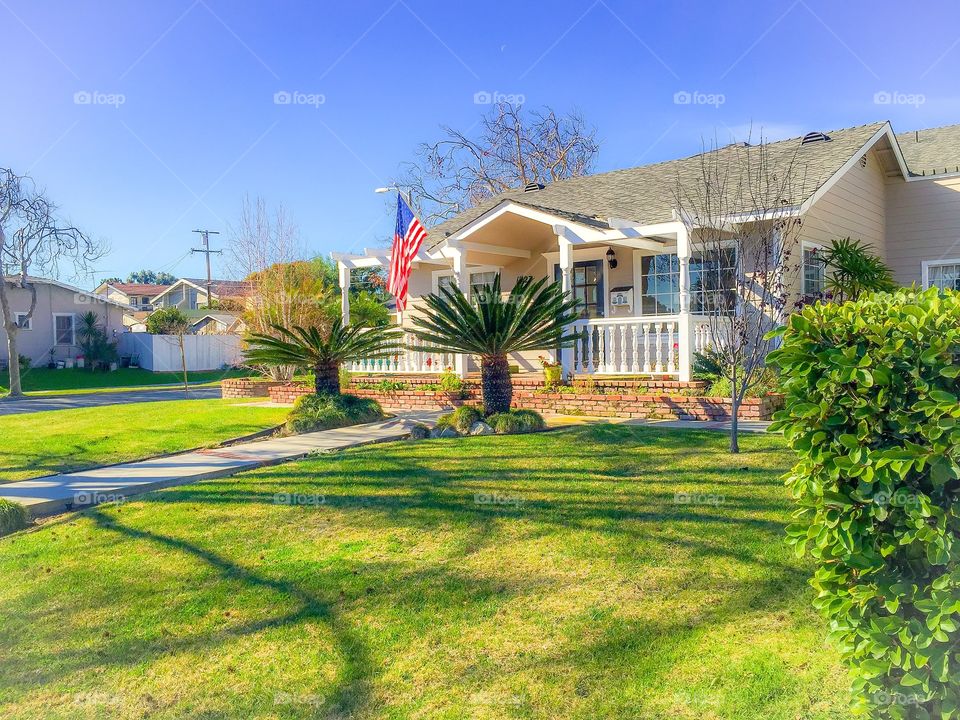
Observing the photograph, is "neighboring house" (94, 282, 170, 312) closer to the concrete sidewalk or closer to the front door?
the front door

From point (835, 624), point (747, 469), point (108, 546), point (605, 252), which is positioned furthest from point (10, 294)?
point (835, 624)

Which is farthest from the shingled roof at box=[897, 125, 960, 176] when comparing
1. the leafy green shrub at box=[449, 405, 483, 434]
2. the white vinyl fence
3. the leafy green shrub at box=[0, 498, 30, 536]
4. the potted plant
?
the white vinyl fence

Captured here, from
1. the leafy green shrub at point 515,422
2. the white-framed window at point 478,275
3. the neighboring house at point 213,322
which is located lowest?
the leafy green shrub at point 515,422

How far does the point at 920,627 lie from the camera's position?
2.69 meters

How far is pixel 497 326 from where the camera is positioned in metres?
9.78

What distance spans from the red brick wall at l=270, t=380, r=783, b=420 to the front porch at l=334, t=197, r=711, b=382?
893mm

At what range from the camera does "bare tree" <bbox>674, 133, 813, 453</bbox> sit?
7941 millimetres

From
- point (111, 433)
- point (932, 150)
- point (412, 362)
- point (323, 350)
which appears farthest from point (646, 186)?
point (111, 433)

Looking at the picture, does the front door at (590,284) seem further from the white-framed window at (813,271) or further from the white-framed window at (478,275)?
the white-framed window at (813,271)

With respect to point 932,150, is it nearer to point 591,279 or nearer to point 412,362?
point 591,279

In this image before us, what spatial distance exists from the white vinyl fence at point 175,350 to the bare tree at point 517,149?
46.3ft

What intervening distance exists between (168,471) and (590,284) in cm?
1041

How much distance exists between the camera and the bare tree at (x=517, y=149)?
36.1 meters

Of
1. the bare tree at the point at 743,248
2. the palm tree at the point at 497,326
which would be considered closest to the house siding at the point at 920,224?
the bare tree at the point at 743,248
